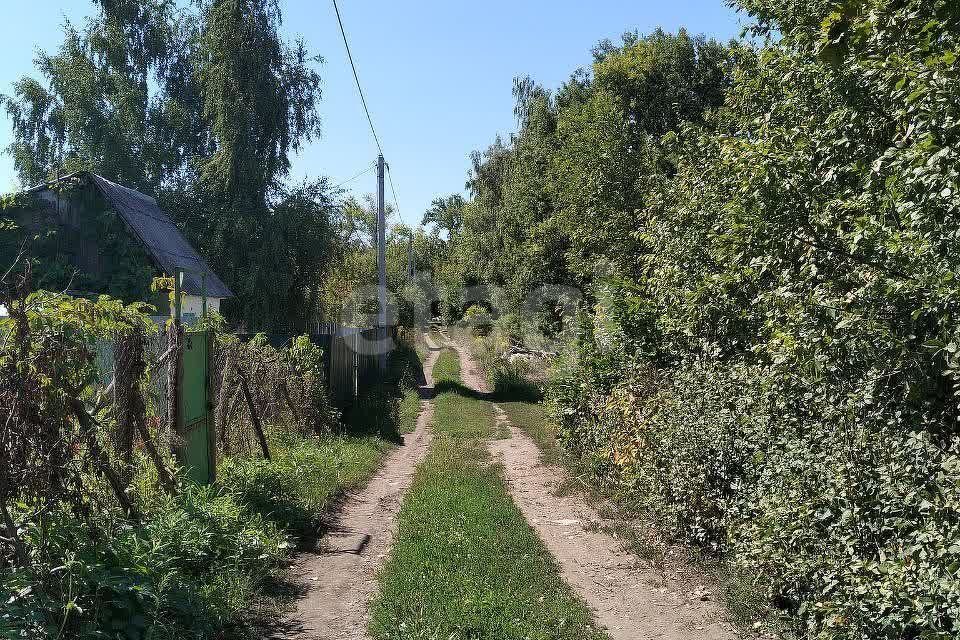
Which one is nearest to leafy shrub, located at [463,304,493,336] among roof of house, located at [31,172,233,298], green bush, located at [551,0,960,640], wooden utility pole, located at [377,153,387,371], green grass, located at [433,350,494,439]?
green grass, located at [433,350,494,439]

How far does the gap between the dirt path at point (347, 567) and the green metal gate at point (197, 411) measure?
53.3 inches

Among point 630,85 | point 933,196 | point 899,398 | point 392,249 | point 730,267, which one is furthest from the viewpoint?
point 392,249

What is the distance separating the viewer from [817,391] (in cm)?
485

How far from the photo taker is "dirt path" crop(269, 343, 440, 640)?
5230 millimetres

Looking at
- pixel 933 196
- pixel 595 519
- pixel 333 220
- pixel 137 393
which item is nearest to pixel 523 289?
pixel 333 220

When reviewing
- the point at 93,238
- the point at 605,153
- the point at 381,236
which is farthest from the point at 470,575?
the point at 381,236

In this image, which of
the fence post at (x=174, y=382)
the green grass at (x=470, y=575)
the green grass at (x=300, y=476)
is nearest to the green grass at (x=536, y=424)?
the green grass at (x=470, y=575)

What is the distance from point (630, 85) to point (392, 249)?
5082 cm

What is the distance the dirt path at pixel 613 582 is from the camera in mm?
5324

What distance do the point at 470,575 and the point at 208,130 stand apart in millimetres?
29695

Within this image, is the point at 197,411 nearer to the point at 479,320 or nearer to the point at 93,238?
the point at 93,238

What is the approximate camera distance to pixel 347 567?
6.58 metres

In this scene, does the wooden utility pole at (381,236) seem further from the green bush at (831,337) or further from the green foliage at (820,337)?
the green bush at (831,337)

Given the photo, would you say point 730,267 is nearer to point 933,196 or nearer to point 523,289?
point 933,196
